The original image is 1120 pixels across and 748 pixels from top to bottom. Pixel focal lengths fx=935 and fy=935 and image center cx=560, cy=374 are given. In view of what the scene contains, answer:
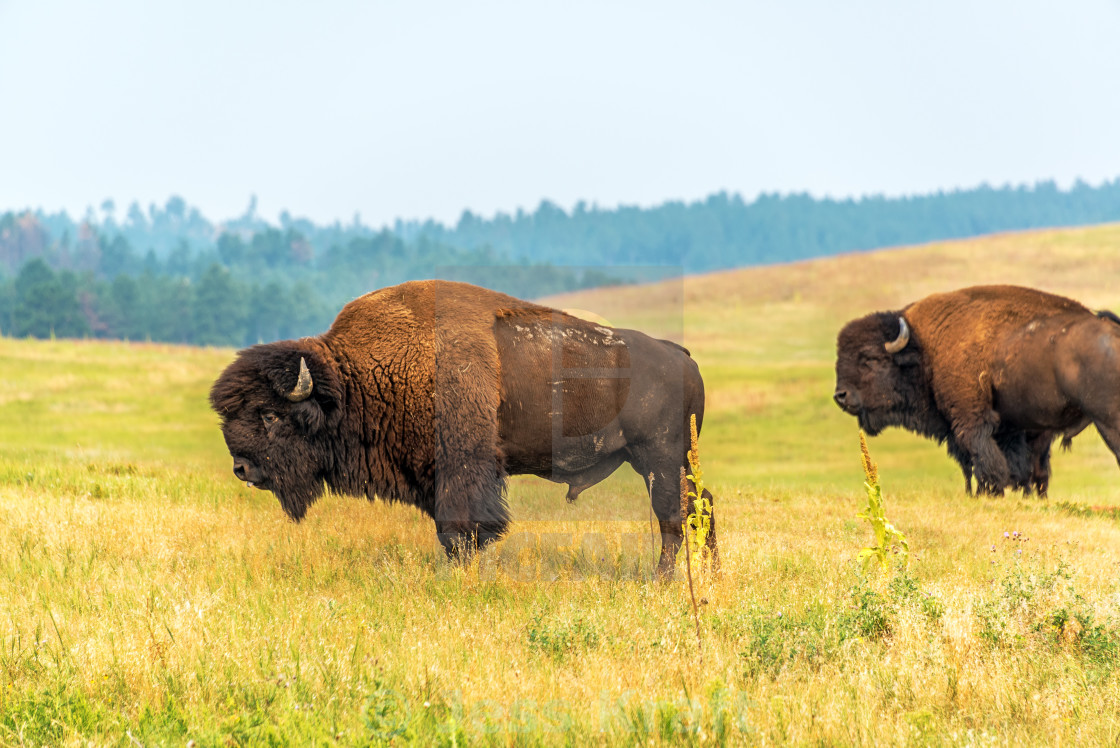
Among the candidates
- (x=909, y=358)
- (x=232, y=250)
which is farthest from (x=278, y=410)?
(x=232, y=250)

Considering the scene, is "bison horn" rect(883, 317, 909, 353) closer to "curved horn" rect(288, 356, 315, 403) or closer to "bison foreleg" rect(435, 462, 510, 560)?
"bison foreleg" rect(435, 462, 510, 560)

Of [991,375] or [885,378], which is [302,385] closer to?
[885,378]

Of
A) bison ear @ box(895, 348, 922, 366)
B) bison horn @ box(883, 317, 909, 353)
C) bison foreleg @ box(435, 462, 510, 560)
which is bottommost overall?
bison foreleg @ box(435, 462, 510, 560)

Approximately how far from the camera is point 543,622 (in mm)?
5676

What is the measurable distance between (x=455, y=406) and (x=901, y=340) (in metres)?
7.16

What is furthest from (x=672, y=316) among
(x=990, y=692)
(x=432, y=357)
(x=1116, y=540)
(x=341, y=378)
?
(x=1116, y=540)

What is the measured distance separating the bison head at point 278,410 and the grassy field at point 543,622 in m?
0.75

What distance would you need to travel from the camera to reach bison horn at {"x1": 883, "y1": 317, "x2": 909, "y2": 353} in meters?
11.9

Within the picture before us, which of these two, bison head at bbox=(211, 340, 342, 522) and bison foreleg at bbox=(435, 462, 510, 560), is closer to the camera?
bison foreleg at bbox=(435, 462, 510, 560)

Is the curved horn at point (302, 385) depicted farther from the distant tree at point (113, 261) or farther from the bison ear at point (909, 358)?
the distant tree at point (113, 261)

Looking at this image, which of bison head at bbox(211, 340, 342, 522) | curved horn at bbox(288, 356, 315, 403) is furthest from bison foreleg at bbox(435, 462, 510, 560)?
curved horn at bbox(288, 356, 315, 403)

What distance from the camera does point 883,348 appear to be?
12164mm

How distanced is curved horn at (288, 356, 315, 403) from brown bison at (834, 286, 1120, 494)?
25.5 ft

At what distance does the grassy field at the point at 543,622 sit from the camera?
13.8 feet
